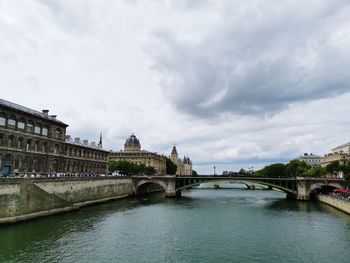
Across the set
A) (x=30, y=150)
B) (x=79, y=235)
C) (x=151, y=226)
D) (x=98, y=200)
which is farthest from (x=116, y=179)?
(x=79, y=235)

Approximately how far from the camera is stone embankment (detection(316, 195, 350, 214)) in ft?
163

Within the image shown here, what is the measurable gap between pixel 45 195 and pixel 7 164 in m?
14.6

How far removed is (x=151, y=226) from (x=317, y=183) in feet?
173

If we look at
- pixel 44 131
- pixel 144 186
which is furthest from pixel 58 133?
pixel 144 186

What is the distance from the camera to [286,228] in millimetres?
38406

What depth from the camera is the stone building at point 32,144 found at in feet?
173

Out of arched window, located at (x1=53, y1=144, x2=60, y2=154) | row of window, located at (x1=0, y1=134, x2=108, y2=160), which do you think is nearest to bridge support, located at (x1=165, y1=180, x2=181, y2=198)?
row of window, located at (x1=0, y1=134, x2=108, y2=160)

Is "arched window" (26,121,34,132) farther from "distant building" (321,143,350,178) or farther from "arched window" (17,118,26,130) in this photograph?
"distant building" (321,143,350,178)

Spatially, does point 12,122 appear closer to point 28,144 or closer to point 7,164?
point 28,144

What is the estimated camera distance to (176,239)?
32125mm

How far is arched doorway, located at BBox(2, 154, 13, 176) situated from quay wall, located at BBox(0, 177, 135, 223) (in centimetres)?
1043

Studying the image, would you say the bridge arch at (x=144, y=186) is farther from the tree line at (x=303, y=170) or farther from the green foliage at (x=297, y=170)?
the green foliage at (x=297, y=170)

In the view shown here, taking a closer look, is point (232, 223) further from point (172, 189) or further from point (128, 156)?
point (128, 156)

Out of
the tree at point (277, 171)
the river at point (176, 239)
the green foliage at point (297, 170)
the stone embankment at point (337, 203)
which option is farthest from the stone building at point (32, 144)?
the tree at point (277, 171)
